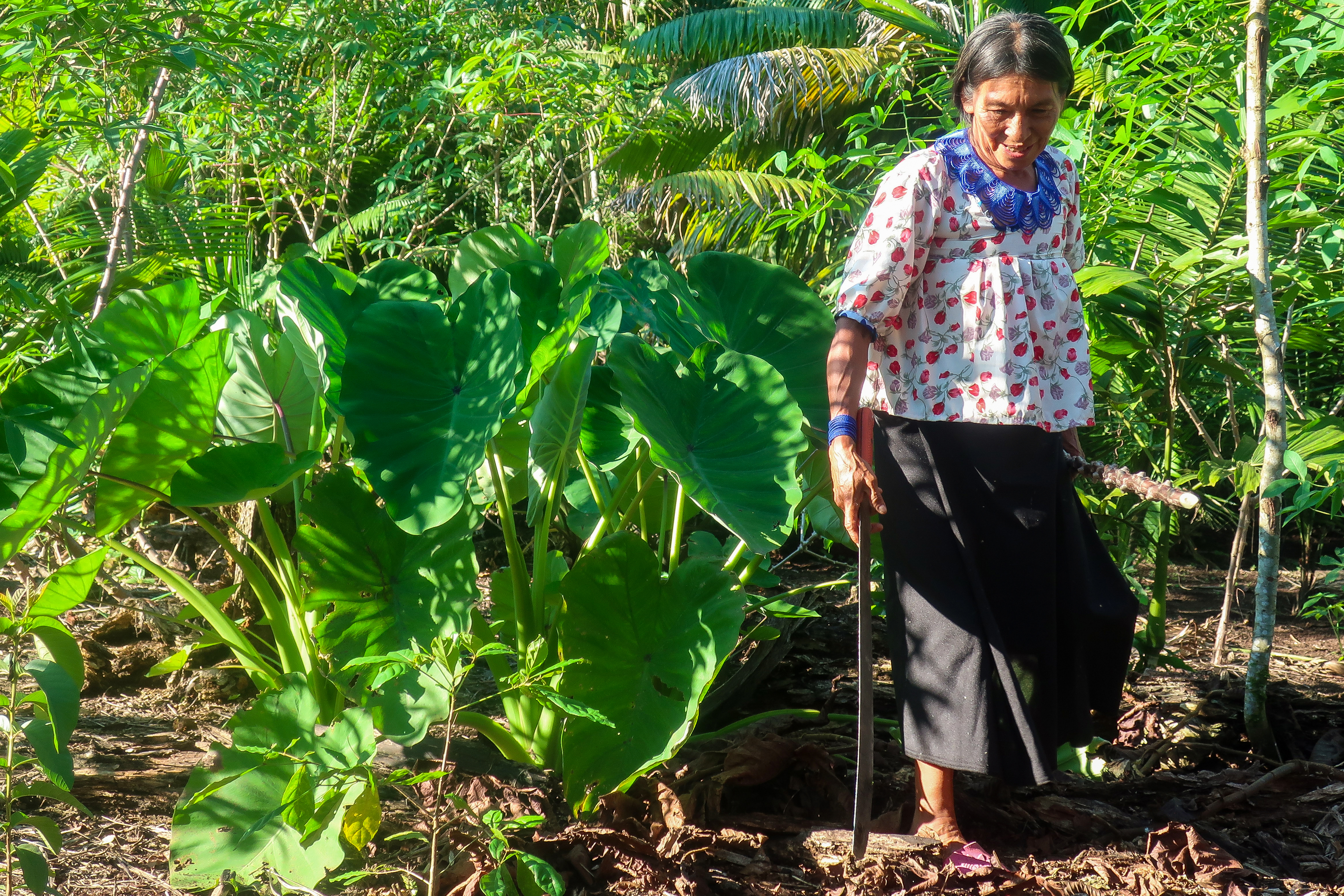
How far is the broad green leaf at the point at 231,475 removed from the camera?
1393 millimetres

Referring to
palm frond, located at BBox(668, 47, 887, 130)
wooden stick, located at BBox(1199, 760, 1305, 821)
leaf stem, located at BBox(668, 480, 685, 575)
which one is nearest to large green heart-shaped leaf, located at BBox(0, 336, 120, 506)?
leaf stem, located at BBox(668, 480, 685, 575)

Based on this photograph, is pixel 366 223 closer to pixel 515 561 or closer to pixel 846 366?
pixel 515 561

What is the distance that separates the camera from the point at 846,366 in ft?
4.68

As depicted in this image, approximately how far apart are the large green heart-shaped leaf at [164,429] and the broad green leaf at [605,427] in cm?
53

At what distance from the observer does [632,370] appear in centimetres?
143

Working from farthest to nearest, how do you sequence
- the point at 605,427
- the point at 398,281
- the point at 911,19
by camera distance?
the point at 911,19 < the point at 398,281 < the point at 605,427

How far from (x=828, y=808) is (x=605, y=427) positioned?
0.74 meters

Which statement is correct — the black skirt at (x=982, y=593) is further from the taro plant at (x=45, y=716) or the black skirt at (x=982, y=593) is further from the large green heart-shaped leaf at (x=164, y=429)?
the taro plant at (x=45, y=716)

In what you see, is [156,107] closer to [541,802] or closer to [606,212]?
[541,802]

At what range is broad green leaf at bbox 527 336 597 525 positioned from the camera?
4.67ft

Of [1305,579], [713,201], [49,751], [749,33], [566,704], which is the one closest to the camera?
[566,704]

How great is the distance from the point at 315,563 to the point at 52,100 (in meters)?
1.69

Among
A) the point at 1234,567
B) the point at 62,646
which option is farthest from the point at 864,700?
the point at 1234,567

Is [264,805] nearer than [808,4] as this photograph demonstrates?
Yes
